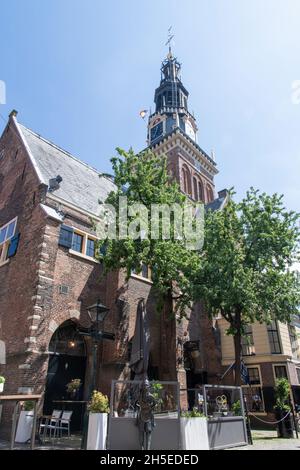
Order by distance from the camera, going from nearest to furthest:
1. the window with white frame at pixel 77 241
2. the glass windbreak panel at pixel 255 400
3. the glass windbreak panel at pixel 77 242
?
the window with white frame at pixel 77 241, the glass windbreak panel at pixel 77 242, the glass windbreak panel at pixel 255 400

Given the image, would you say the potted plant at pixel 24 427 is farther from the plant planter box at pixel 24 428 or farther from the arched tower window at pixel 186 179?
the arched tower window at pixel 186 179

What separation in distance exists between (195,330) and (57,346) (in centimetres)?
984

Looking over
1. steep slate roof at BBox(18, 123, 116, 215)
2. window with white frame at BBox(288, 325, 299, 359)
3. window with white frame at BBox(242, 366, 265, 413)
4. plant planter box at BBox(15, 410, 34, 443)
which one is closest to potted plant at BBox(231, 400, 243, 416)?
plant planter box at BBox(15, 410, 34, 443)

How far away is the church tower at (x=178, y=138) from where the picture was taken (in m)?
37.7

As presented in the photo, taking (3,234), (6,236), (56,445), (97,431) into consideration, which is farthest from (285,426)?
(3,234)

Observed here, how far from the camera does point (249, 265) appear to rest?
15305mm

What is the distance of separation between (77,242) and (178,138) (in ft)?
83.3

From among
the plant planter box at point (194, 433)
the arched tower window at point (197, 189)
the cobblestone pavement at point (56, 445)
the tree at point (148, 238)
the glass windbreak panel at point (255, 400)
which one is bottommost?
the cobblestone pavement at point (56, 445)

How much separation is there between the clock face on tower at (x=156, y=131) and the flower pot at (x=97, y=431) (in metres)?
38.2

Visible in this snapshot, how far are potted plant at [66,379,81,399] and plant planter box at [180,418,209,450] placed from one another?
6.22 meters

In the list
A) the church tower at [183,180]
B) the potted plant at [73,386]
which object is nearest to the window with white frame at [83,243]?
the church tower at [183,180]

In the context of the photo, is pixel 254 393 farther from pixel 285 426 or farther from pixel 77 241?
pixel 77 241
